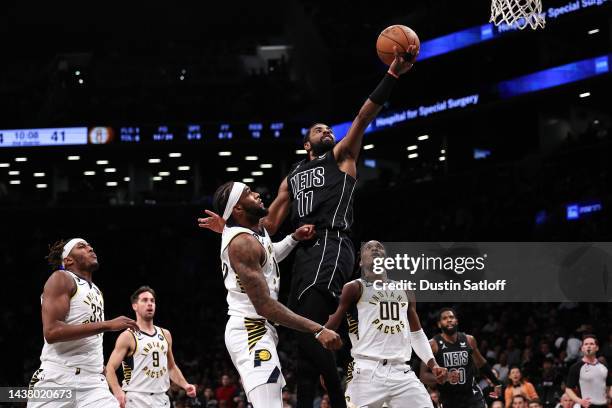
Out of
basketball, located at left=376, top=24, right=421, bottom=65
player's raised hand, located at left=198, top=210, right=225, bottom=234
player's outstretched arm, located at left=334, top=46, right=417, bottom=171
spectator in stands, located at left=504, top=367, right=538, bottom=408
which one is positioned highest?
basketball, located at left=376, top=24, right=421, bottom=65

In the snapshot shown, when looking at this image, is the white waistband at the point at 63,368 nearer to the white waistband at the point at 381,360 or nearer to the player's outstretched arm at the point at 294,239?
the player's outstretched arm at the point at 294,239

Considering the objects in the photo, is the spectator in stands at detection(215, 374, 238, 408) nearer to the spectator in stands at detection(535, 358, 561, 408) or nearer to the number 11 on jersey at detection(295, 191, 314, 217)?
the spectator in stands at detection(535, 358, 561, 408)

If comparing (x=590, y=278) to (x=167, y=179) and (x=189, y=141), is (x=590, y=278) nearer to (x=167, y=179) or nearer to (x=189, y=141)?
(x=189, y=141)

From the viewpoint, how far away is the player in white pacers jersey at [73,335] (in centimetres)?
775

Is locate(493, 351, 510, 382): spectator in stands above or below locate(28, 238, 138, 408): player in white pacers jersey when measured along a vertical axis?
below

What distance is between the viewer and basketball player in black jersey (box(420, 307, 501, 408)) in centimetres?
1170

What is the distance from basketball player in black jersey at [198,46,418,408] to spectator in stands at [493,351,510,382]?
9.37 m

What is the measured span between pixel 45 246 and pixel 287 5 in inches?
529

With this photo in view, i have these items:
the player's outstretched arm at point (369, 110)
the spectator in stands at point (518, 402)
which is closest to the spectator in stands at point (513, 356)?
the spectator in stands at point (518, 402)

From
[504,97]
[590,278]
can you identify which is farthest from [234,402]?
[504,97]

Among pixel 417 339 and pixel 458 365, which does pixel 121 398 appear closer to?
pixel 417 339

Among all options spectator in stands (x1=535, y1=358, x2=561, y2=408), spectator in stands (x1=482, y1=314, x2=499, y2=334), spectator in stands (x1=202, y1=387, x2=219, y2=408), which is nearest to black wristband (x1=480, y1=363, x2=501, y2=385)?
spectator in stands (x1=535, y1=358, x2=561, y2=408)

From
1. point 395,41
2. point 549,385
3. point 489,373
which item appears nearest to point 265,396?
point 395,41

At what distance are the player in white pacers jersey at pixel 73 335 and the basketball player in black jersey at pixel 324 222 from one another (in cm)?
131
